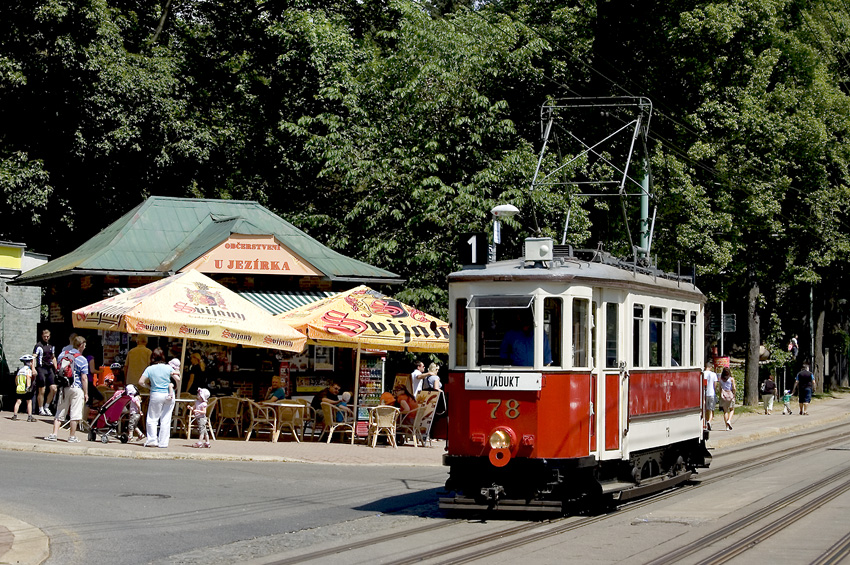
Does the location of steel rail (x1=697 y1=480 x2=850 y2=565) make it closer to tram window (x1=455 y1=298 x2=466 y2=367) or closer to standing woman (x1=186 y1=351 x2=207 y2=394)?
tram window (x1=455 y1=298 x2=466 y2=367)

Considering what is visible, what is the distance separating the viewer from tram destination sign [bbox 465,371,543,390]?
511 inches

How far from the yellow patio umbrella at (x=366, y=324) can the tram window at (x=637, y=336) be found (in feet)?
21.4

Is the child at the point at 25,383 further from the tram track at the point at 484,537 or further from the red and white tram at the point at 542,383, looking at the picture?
the tram track at the point at 484,537

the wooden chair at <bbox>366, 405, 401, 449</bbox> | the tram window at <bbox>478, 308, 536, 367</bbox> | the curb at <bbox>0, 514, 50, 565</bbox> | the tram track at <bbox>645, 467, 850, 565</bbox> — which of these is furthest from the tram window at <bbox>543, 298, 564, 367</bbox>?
the wooden chair at <bbox>366, 405, 401, 449</bbox>

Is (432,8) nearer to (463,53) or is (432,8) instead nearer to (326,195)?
(326,195)

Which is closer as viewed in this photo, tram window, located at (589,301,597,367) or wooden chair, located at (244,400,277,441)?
tram window, located at (589,301,597,367)

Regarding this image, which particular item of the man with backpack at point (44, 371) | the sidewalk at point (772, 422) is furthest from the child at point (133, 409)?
the sidewalk at point (772, 422)

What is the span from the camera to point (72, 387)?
19.8 metres

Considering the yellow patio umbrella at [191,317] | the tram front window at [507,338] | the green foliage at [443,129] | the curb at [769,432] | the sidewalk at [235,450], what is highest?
the green foliage at [443,129]

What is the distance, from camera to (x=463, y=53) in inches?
1275

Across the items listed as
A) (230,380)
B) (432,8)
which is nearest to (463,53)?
(230,380)

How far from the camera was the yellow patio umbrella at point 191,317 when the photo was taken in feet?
65.1

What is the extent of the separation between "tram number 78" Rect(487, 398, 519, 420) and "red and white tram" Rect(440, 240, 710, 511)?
0.01 meters

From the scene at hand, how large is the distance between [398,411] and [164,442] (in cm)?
484
